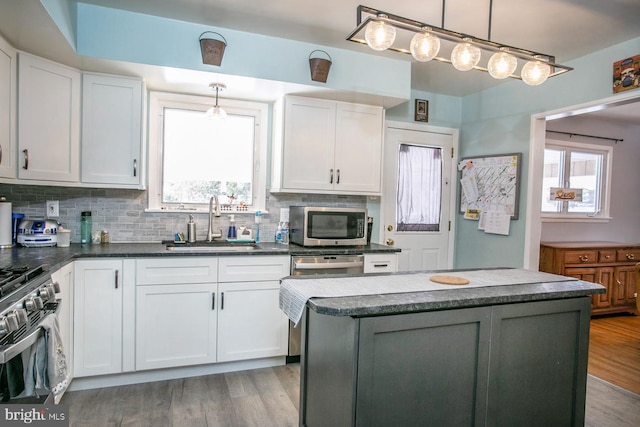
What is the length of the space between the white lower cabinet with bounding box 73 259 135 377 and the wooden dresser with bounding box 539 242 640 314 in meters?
4.27

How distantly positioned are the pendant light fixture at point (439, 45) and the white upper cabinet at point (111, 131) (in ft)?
5.81

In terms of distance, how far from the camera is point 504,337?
171 cm

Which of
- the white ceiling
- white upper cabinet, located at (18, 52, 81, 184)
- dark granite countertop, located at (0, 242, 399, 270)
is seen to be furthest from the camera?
white upper cabinet, located at (18, 52, 81, 184)

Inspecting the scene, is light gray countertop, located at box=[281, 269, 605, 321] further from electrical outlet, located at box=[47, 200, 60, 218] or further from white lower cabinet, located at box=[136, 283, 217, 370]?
electrical outlet, located at box=[47, 200, 60, 218]

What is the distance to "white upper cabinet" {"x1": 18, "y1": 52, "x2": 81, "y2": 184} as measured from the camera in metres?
2.38

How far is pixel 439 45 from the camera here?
1802 millimetres

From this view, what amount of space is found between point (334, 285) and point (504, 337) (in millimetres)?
780

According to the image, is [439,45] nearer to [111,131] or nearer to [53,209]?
[111,131]

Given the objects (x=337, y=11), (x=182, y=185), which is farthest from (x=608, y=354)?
(x=182, y=185)

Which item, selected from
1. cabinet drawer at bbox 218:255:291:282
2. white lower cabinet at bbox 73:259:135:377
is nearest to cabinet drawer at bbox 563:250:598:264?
cabinet drawer at bbox 218:255:291:282

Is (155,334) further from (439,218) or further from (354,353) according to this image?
(439,218)

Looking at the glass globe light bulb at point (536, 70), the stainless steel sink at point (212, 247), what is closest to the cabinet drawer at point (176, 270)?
the stainless steel sink at point (212, 247)

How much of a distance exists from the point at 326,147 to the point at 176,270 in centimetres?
153

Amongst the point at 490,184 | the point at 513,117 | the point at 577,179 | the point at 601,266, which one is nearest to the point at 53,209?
the point at 490,184
